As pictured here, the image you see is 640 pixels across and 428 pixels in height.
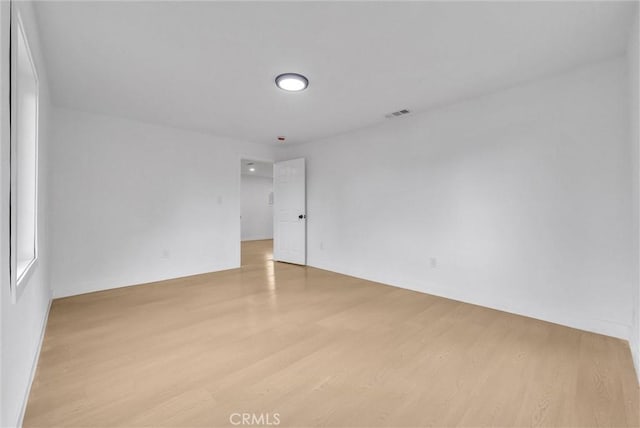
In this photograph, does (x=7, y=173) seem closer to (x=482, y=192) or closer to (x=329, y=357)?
(x=329, y=357)

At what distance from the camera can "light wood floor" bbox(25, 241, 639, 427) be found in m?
1.54

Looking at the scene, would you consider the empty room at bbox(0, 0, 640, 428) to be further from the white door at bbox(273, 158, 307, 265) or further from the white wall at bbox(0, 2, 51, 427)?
the white door at bbox(273, 158, 307, 265)

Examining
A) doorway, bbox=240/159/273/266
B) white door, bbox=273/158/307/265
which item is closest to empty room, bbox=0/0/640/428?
white door, bbox=273/158/307/265

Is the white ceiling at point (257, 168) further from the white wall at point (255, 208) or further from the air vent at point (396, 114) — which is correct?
the air vent at point (396, 114)

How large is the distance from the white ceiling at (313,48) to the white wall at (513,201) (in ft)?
1.12

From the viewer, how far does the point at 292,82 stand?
2818 millimetres

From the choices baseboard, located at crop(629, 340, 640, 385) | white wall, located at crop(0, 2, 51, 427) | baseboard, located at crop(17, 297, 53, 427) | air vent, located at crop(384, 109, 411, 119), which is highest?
air vent, located at crop(384, 109, 411, 119)

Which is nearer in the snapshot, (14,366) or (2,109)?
(2,109)

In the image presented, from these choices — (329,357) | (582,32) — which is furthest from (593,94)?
(329,357)

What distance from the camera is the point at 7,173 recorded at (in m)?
1.20

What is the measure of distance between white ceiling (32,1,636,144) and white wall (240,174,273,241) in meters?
6.32

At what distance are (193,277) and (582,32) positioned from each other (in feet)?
16.9

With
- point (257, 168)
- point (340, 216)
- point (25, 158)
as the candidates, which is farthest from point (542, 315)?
point (257, 168)

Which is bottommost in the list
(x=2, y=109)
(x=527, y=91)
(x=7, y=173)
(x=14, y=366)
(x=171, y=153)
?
(x=14, y=366)
